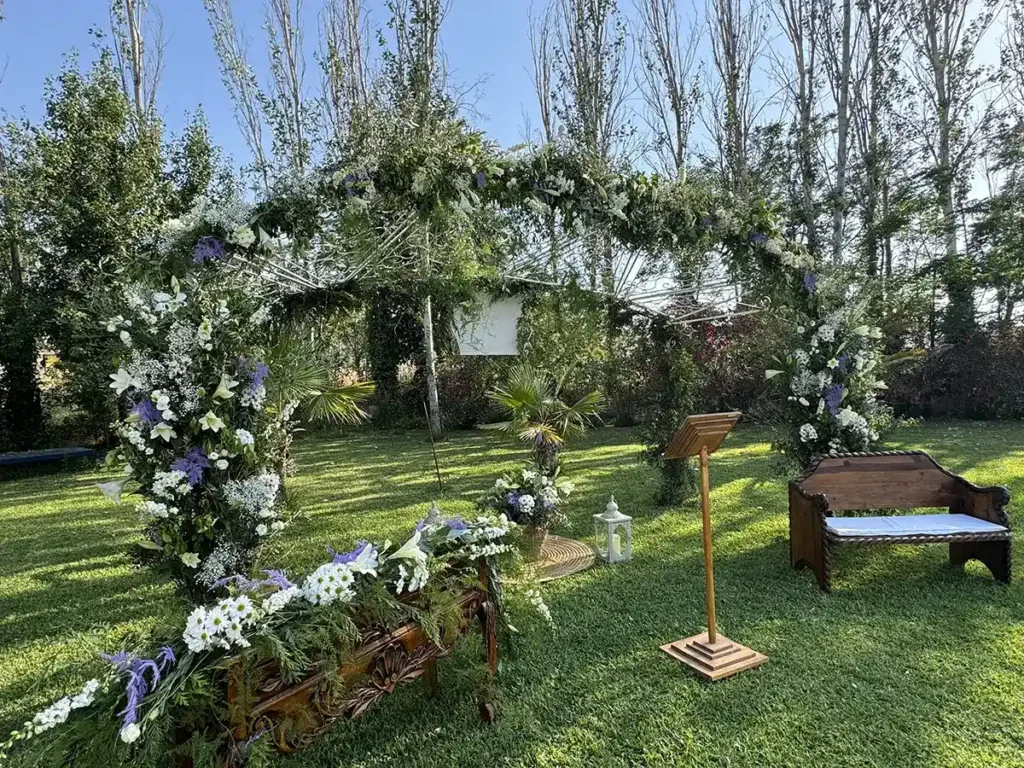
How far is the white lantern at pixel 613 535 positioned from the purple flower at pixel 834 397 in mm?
1783

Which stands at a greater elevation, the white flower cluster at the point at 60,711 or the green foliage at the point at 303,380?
the green foliage at the point at 303,380

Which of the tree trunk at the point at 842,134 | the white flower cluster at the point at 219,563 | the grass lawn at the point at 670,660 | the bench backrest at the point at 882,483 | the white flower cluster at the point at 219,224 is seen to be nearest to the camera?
the grass lawn at the point at 670,660

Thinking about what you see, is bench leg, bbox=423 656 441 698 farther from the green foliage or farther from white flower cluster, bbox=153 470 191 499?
the green foliage

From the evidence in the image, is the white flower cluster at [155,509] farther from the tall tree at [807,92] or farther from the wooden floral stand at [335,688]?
the tall tree at [807,92]

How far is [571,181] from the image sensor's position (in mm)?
3662

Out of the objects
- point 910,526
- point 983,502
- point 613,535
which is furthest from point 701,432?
point 983,502

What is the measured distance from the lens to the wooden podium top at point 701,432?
2.72 m

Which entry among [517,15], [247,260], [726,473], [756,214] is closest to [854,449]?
[756,214]

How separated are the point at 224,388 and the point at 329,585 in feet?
4.29

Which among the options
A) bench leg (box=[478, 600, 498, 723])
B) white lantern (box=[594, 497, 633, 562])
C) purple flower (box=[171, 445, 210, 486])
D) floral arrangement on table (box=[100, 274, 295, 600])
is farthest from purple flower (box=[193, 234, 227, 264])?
white lantern (box=[594, 497, 633, 562])

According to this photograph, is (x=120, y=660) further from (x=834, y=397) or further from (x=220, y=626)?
(x=834, y=397)

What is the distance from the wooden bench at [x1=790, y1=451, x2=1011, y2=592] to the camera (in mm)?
3613

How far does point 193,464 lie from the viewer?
9.36 ft

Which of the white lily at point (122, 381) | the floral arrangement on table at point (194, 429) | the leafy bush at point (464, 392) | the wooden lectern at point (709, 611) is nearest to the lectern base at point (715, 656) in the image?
the wooden lectern at point (709, 611)
